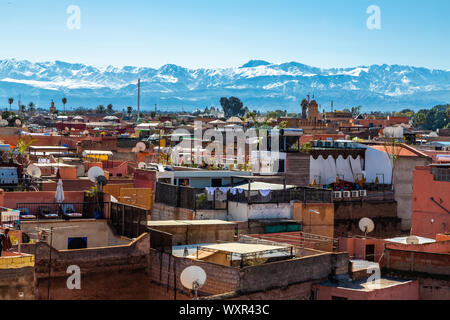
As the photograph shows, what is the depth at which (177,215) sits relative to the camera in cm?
2244

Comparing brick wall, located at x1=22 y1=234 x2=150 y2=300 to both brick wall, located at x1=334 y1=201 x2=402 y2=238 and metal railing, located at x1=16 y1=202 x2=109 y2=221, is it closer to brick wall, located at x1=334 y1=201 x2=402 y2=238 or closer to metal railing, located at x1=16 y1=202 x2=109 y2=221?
metal railing, located at x1=16 y1=202 x2=109 y2=221

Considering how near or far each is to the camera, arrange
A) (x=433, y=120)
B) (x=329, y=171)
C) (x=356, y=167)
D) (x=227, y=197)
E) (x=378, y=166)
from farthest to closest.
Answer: (x=433, y=120) → (x=356, y=167) → (x=378, y=166) → (x=329, y=171) → (x=227, y=197)

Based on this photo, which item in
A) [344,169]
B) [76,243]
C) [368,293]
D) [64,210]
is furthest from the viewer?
[344,169]

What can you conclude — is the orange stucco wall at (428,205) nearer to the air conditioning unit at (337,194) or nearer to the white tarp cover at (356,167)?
the air conditioning unit at (337,194)

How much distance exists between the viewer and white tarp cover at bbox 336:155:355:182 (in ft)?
108

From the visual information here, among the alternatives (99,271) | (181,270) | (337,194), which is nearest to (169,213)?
(181,270)

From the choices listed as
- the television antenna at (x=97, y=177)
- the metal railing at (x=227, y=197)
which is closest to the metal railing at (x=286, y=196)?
the metal railing at (x=227, y=197)

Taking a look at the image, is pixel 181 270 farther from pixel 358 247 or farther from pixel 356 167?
pixel 356 167

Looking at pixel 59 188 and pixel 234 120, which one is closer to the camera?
pixel 59 188

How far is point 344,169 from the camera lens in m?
33.1

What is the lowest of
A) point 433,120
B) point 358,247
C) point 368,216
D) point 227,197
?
point 368,216
